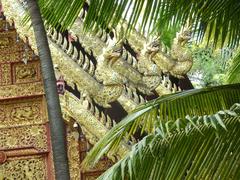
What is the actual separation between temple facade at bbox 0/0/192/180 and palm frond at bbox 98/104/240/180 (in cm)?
288

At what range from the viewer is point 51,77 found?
4559 millimetres

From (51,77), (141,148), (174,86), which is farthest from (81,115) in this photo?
(141,148)

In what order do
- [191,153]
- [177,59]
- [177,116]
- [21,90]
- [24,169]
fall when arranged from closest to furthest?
[191,153] → [177,116] → [24,169] → [21,90] → [177,59]

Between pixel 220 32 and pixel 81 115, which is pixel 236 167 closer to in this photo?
pixel 220 32

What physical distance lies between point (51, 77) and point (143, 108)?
0.58m

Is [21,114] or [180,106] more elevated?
[21,114]

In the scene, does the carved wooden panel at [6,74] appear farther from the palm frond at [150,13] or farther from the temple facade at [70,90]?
the palm frond at [150,13]

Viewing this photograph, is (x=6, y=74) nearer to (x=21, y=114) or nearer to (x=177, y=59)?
(x=21, y=114)

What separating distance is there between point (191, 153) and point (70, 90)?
10.9 ft

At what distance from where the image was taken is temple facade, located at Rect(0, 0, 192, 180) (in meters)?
6.92

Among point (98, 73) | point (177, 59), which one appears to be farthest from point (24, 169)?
point (177, 59)

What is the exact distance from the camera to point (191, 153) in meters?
3.87

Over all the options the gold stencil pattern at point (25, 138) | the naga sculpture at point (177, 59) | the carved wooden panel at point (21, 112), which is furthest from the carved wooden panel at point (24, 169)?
the naga sculpture at point (177, 59)

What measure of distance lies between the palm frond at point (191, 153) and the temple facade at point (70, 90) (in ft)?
9.44
